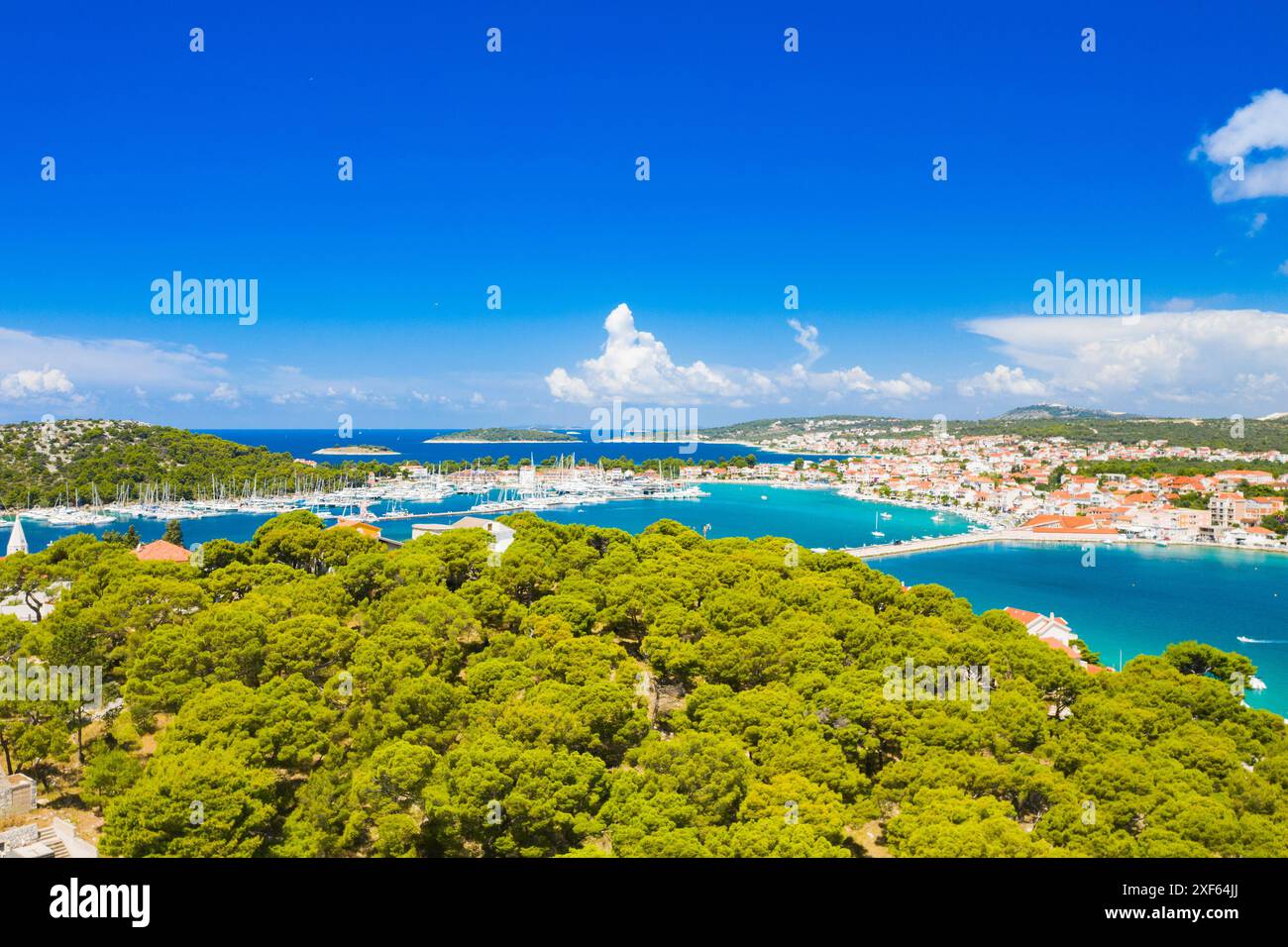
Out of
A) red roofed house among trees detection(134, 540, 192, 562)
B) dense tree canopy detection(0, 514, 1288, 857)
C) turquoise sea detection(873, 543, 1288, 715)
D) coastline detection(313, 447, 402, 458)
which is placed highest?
coastline detection(313, 447, 402, 458)

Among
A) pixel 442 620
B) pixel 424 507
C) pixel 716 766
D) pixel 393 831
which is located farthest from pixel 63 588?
pixel 424 507

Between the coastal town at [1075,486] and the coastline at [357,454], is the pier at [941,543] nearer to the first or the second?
the coastal town at [1075,486]

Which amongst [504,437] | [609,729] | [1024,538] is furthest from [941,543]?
[504,437]

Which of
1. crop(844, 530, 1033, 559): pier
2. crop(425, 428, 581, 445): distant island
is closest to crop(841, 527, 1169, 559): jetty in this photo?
crop(844, 530, 1033, 559): pier

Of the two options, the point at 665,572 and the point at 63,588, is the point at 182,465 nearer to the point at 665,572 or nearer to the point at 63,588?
the point at 63,588

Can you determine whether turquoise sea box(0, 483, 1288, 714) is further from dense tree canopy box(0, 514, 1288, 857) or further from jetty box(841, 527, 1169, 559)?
dense tree canopy box(0, 514, 1288, 857)
